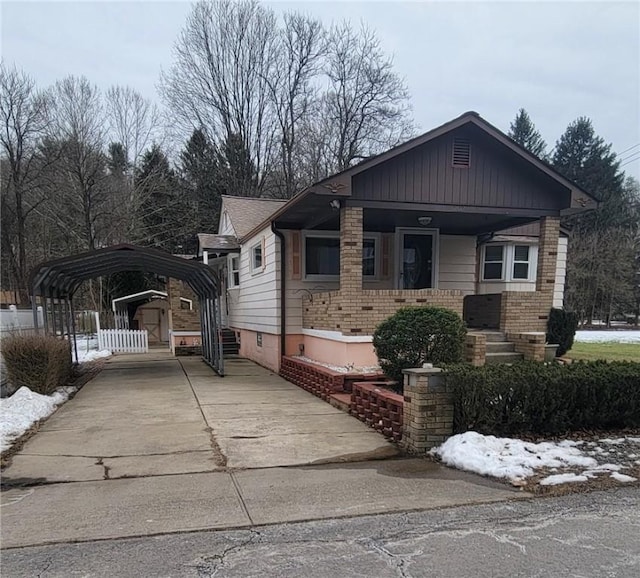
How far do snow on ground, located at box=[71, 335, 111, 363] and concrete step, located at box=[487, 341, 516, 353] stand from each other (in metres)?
11.5

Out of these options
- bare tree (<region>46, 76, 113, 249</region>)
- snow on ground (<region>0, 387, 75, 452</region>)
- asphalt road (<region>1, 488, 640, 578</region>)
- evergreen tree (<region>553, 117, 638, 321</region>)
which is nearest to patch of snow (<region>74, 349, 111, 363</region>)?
bare tree (<region>46, 76, 113, 249</region>)

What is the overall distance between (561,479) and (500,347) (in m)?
5.17

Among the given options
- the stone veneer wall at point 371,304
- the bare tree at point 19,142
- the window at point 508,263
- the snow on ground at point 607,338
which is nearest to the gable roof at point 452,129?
the stone veneer wall at point 371,304

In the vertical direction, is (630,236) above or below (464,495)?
above

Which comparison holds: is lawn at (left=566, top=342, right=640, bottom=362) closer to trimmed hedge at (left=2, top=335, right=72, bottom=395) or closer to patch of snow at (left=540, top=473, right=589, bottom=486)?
patch of snow at (left=540, top=473, right=589, bottom=486)

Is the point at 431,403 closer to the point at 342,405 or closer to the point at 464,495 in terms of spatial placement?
the point at 464,495

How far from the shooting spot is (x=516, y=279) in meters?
13.5

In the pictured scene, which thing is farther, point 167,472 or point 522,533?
point 167,472

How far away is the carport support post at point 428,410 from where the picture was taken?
4.95m

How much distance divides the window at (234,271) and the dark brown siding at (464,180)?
26.3 ft

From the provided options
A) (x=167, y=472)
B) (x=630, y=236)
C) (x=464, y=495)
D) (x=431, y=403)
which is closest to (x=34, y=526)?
(x=167, y=472)

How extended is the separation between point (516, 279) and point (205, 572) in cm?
1272

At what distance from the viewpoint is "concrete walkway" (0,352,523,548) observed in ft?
11.3

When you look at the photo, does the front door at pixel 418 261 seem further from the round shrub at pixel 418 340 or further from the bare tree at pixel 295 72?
the bare tree at pixel 295 72
